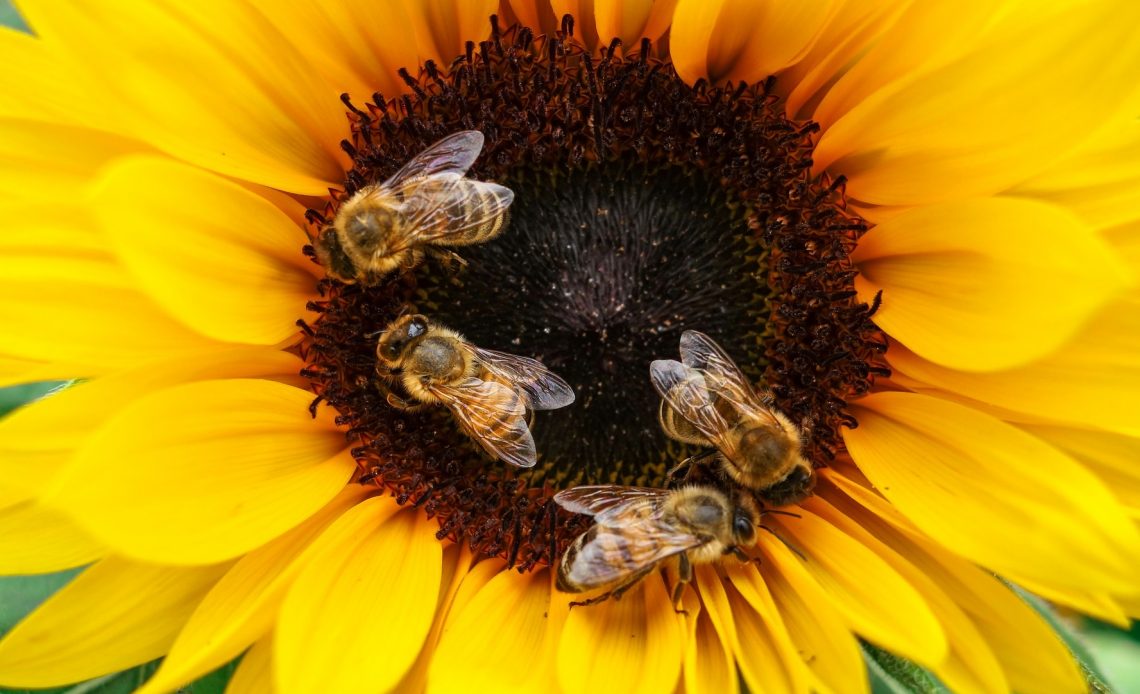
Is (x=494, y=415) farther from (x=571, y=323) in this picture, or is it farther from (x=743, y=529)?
(x=743, y=529)

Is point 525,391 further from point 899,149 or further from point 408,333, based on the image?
point 899,149

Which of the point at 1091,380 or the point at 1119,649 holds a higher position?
the point at 1091,380

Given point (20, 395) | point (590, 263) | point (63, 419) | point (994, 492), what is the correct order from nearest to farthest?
point (63, 419), point (994, 492), point (590, 263), point (20, 395)

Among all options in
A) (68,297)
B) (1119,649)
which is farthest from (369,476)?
(1119,649)

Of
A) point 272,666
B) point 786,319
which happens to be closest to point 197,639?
point 272,666

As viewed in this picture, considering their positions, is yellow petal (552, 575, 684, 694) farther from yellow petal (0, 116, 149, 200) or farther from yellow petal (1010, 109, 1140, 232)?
yellow petal (0, 116, 149, 200)

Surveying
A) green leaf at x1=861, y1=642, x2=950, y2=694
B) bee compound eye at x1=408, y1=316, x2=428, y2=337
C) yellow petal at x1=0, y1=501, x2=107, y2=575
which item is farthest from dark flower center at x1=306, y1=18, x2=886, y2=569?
yellow petal at x1=0, y1=501, x2=107, y2=575

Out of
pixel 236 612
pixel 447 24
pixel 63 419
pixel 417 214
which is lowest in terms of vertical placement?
pixel 236 612
